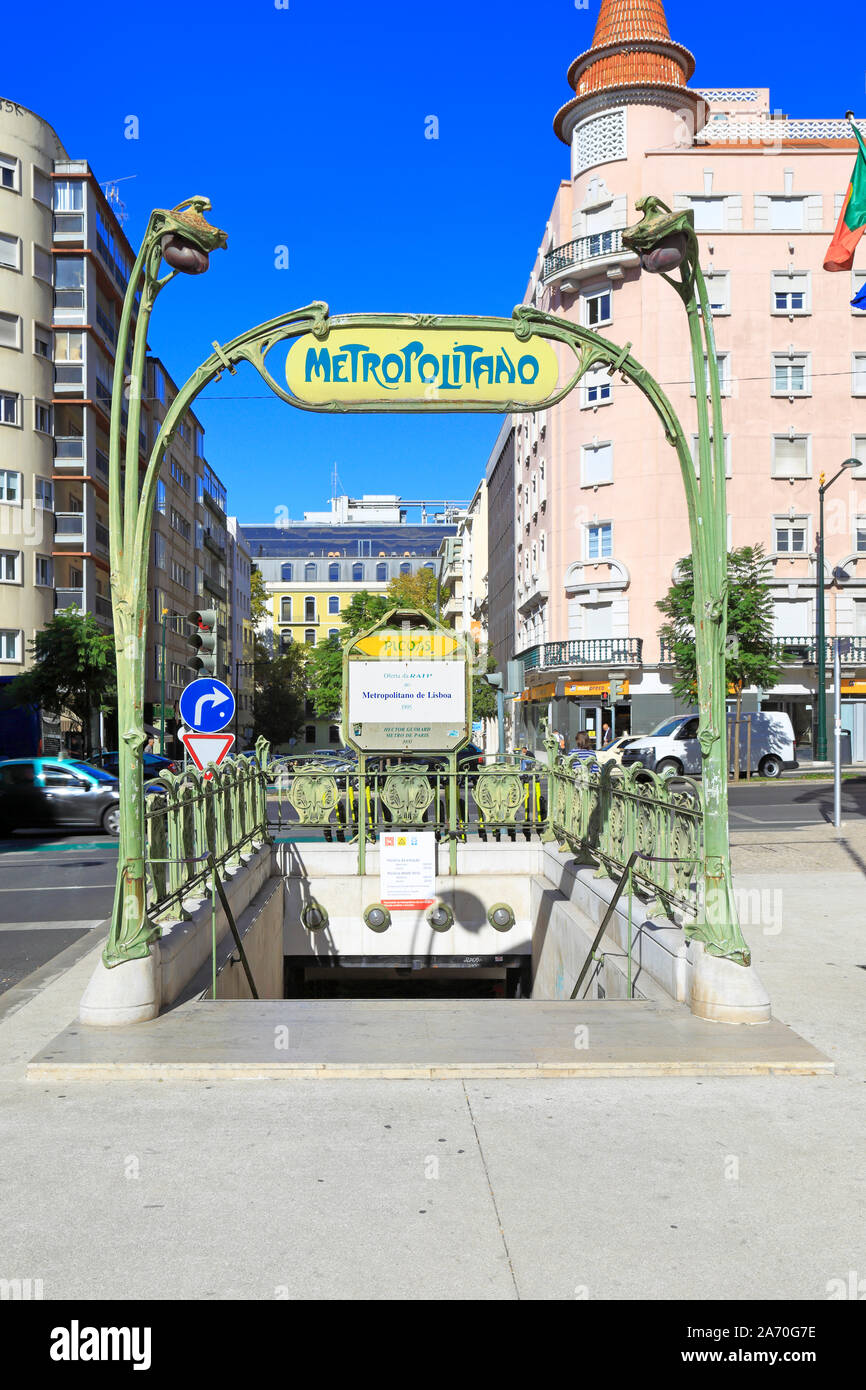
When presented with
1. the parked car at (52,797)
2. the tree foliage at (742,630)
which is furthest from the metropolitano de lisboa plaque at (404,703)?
the tree foliage at (742,630)

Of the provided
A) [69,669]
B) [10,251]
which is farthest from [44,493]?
[69,669]

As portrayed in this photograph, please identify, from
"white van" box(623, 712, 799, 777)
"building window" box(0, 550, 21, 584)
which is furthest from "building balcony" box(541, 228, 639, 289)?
"building window" box(0, 550, 21, 584)

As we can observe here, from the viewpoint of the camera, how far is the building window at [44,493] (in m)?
39.9

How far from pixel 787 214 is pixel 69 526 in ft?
97.9

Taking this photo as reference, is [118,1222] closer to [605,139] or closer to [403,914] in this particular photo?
[403,914]

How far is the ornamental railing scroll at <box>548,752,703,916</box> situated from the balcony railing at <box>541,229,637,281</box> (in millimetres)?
37158

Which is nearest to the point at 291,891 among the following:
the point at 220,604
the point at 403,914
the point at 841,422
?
the point at 403,914

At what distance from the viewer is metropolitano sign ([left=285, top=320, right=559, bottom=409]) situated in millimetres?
7645

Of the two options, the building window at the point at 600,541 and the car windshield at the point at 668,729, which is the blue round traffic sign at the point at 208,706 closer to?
the car windshield at the point at 668,729

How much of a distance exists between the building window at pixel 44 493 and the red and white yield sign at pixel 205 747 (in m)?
31.3

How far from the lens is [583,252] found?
45.8m

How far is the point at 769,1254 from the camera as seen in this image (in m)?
3.98

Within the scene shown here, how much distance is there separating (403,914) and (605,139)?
131ft

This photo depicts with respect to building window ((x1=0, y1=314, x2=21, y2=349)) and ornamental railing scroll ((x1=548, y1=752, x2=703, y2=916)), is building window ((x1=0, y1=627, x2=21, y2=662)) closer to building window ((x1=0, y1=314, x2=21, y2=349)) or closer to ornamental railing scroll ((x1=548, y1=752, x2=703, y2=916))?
building window ((x1=0, y1=314, x2=21, y2=349))
